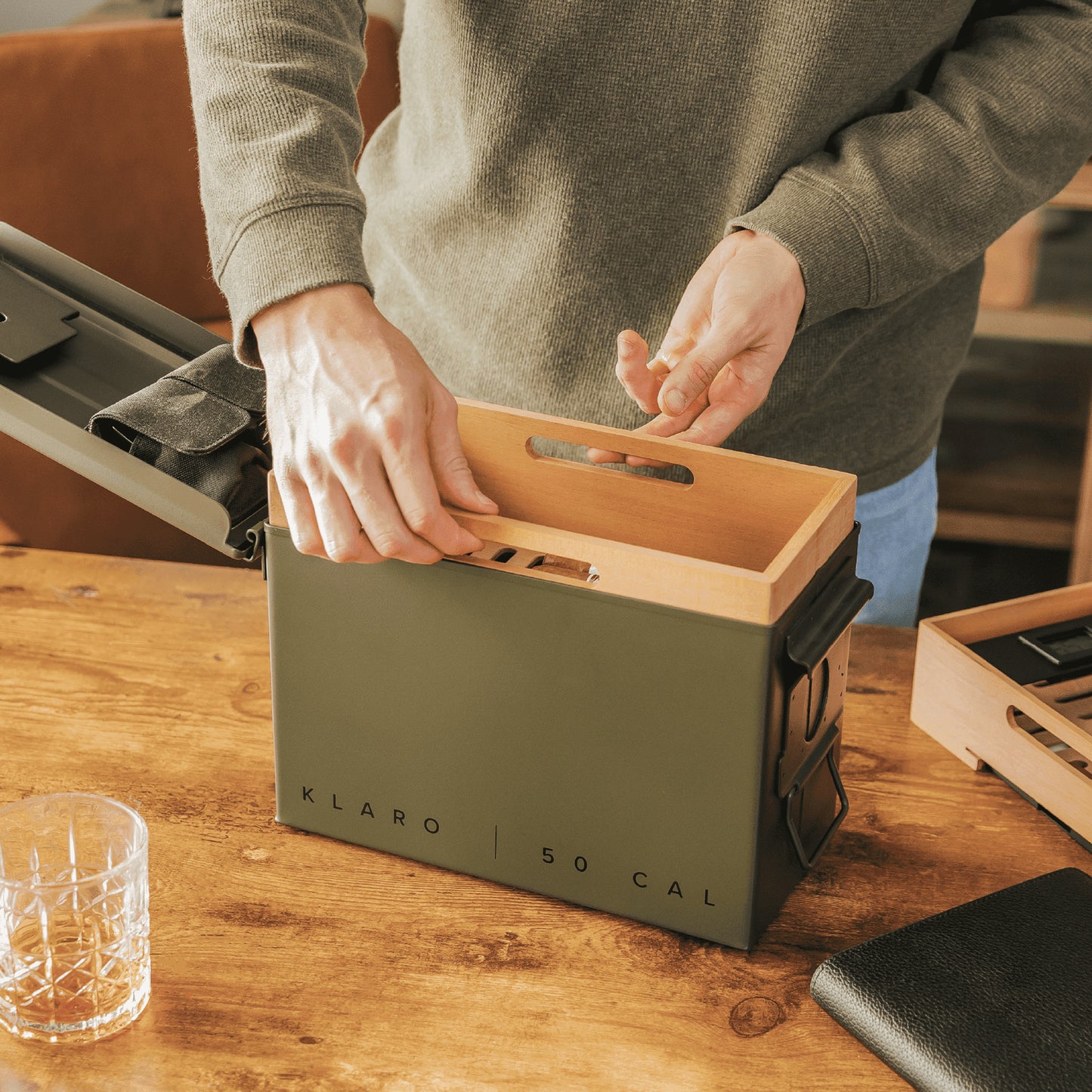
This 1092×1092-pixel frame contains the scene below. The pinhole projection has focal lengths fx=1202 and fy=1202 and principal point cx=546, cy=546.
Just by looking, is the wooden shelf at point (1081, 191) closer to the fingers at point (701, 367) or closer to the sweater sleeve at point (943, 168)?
the sweater sleeve at point (943, 168)

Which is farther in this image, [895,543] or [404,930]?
[895,543]

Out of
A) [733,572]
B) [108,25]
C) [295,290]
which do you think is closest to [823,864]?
[733,572]

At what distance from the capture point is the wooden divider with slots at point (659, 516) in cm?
63

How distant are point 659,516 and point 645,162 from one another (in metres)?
0.35

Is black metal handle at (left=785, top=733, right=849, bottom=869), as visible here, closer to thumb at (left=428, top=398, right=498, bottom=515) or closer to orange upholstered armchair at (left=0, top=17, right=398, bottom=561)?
thumb at (left=428, top=398, right=498, bottom=515)

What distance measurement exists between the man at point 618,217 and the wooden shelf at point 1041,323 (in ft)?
3.94

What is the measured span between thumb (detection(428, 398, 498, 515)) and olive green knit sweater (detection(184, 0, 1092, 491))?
14 centimetres

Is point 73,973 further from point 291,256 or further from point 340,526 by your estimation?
point 291,256

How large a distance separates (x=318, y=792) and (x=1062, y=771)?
0.49m

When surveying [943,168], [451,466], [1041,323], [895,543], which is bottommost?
[1041,323]

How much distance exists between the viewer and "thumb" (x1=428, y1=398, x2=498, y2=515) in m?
0.70

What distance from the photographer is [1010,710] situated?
2.70 ft

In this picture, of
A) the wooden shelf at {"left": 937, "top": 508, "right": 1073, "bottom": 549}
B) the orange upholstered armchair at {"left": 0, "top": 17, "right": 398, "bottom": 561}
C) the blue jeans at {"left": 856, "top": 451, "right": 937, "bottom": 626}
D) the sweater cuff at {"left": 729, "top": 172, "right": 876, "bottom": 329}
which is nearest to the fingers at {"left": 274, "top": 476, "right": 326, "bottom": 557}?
the sweater cuff at {"left": 729, "top": 172, "right": 876, "bottom": 329}

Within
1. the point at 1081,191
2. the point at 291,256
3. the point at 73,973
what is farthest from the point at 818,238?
the point at 1081,191
